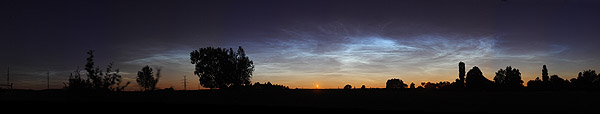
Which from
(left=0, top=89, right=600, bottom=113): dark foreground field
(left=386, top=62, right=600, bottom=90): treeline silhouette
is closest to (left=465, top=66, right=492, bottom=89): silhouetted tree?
(left=386, top=62, right=600, bottom=90): treeline silhouette

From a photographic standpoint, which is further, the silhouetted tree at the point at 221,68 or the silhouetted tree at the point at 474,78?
the silhouetted tree at the point at 474,78

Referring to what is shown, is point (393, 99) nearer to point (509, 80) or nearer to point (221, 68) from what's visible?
point (221, 68)

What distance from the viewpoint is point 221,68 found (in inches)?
2896

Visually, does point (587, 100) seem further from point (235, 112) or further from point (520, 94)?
point (235, 112)

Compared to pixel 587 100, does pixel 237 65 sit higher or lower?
higher

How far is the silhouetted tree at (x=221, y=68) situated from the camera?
7231 centimetres

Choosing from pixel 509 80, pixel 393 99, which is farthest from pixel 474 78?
pixel 393 99

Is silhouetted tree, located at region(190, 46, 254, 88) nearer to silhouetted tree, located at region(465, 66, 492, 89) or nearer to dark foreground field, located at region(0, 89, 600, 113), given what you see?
dark foreground field, located at region(0, 89, 600, 113)

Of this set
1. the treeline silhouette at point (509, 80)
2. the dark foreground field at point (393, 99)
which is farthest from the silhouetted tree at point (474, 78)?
the dark foreground field at point (393, 99)

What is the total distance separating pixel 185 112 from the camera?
38.3 feet

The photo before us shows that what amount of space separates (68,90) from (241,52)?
48457mm

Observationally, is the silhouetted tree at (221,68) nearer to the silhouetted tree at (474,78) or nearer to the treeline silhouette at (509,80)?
the treeline silhouette at (509,80)

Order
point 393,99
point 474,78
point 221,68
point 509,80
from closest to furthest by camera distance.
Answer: point 393,99
point 221,68
point 474,78
point 509,80

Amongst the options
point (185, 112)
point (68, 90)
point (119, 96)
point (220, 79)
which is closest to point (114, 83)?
point (119, 96)
